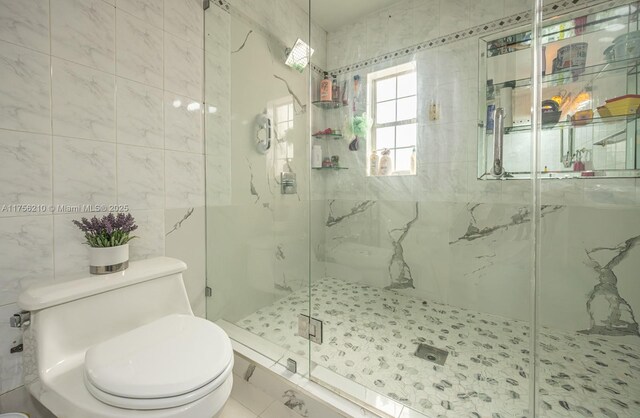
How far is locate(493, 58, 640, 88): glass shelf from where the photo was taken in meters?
1.41

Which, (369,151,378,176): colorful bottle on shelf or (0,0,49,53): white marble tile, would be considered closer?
(0,0,49,53): white marble tile

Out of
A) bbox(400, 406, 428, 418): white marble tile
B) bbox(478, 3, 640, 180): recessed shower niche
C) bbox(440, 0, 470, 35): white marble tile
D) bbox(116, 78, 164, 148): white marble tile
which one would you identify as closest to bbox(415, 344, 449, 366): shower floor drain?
bbox(400, 406, 428, 418): white marble tile

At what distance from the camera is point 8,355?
94 centimetres

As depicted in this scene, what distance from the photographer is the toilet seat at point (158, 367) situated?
2.23 feet

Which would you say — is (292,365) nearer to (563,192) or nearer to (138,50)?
(138,50)

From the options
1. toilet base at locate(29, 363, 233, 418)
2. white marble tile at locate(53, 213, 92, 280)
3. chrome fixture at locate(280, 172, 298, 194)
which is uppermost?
chrome fixture at locate(280, 172, 298, 194)

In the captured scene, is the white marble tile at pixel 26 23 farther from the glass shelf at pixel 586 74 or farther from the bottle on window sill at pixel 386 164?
the glass shelf at pixel 586 74

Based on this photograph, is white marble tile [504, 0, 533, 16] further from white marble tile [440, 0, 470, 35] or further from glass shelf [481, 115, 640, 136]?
glass shelf [481, 115, 640, 136]

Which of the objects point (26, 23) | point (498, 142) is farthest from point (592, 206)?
point (26, 23)

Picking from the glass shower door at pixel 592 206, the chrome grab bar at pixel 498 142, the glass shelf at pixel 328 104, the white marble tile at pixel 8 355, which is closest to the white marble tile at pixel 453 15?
the glass shower door at pixel 592 206

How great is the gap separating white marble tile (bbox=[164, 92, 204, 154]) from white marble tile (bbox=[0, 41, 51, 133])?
435 mm

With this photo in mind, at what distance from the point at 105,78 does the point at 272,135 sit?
2.92 feet

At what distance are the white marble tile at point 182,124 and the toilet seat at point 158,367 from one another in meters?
0.92

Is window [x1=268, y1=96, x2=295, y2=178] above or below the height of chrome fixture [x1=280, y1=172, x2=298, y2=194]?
above
